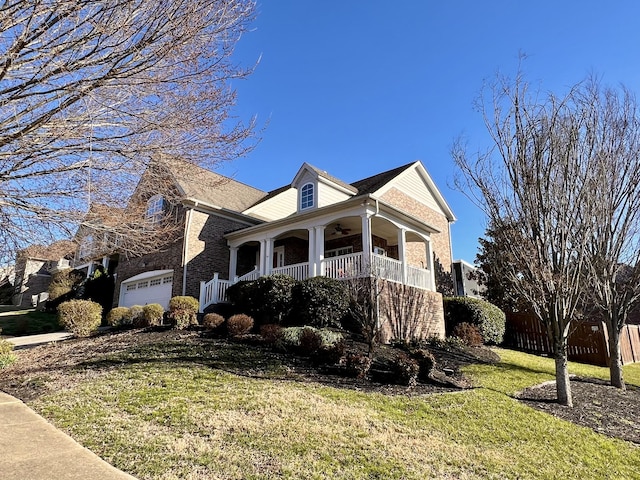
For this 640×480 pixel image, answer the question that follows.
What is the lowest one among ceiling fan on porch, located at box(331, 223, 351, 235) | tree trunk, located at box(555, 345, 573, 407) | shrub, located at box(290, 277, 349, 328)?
tree trunk, located at box(555, 345, 573, 407)

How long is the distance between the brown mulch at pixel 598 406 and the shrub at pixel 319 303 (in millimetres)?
5446

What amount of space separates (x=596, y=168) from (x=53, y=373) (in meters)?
11.5

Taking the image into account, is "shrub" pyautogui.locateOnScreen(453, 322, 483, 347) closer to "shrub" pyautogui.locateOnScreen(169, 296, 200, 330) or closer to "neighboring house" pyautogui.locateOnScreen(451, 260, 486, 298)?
"neighboring house" pyautogui.locateOnScreen(451, 260, 486, 298)

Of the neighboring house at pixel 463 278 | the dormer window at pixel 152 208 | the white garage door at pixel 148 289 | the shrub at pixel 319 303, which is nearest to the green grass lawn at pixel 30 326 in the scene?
the white garage door at pixel 148 289

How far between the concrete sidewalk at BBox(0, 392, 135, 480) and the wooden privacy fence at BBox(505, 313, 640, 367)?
44.4 ft

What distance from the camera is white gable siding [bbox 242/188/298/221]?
65.8ft

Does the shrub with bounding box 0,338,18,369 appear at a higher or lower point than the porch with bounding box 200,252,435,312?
lower

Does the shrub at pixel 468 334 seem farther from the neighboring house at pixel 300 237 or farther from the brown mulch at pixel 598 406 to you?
the brown mulch at pixel 598 406

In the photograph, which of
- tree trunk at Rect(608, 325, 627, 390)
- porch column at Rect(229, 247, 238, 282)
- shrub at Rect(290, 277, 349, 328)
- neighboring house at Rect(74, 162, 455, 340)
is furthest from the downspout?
tree trunk at Rect(608, 325, 627, 390)

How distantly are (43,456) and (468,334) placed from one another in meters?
12.3

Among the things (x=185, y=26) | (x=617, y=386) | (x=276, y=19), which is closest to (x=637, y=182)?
(x=617, y=386)

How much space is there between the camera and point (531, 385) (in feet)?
28.6

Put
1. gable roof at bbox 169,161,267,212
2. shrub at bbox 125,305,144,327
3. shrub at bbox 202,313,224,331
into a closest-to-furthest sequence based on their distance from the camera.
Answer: gable roof at bbox 169,161,267,212 < shrub at bbox 202,313,224,331 < shrub at bbox 125,305,144,327

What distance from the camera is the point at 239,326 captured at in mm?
10875
